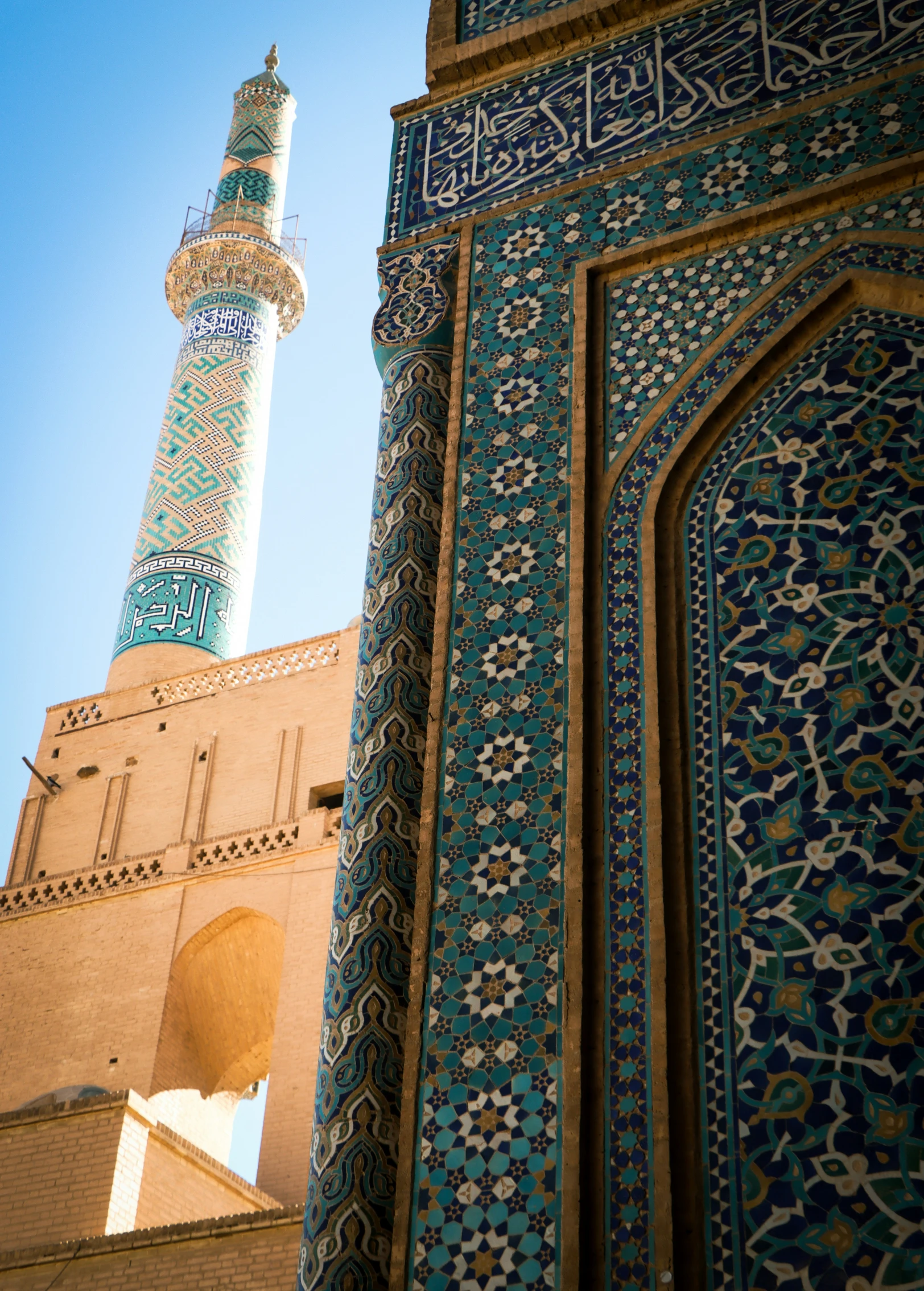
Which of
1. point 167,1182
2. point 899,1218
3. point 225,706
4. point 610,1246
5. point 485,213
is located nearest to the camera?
point 899,1218

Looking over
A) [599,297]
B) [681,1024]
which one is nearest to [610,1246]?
[681,1024]

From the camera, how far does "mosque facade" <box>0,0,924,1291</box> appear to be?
2039 mm

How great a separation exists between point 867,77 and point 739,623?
1.26m

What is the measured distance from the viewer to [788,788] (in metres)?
2.30

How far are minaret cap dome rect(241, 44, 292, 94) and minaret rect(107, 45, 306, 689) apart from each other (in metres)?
0.02

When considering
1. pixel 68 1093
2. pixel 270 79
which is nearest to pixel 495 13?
pixel 68 1093

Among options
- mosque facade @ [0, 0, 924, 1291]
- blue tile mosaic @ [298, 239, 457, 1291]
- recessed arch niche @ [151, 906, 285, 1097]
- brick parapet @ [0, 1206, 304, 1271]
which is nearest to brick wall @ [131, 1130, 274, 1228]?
brick parapet @ [0, 1206, 304, 1271]

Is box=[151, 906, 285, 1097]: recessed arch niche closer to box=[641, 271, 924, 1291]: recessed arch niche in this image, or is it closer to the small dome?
the small dome

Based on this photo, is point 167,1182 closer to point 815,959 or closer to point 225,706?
point 225,706

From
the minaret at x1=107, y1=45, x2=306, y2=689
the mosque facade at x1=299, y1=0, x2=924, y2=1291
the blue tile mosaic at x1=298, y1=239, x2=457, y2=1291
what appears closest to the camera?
the mosque facade at x1=299, y1=0, x2=924, y2=1291

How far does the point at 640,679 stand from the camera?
8.29 ft

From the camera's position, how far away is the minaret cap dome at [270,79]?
55.2 feet

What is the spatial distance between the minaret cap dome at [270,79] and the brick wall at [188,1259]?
43.7 ft

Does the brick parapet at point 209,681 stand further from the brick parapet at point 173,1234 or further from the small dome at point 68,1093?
the brick parapet at point 173,1234
